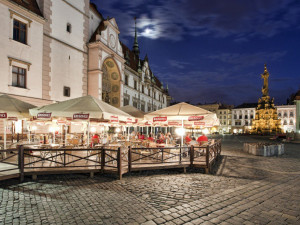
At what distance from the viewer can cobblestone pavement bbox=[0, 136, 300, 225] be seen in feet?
15.6

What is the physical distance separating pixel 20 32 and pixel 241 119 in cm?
9550

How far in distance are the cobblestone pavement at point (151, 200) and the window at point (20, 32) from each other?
50.6 ft

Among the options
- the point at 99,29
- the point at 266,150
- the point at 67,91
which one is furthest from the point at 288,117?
the point at 67,91

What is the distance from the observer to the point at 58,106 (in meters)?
10.0

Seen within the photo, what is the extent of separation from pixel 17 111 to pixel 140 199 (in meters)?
8.55

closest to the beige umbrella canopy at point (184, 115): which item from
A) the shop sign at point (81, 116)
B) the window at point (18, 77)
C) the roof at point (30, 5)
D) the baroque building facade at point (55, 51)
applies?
the shop sign at point (81, 116)

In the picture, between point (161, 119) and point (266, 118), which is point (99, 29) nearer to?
point (161, 119)

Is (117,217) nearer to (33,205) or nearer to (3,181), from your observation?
(33,205)

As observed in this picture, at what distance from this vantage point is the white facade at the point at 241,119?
92544 millimetres

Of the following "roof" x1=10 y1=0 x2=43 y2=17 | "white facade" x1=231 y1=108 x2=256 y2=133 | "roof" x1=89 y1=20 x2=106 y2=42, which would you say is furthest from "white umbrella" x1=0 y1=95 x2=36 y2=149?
"white facade" x1=231 y1=108 x2=256 y2=133

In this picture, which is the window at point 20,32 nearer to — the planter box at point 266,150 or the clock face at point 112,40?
the clock face at point 112,40

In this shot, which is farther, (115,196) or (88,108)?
(88,108)

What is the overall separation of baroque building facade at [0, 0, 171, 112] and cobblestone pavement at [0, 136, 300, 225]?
1362 cm

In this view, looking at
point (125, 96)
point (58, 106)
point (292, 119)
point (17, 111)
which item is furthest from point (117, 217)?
point (292, 119)
